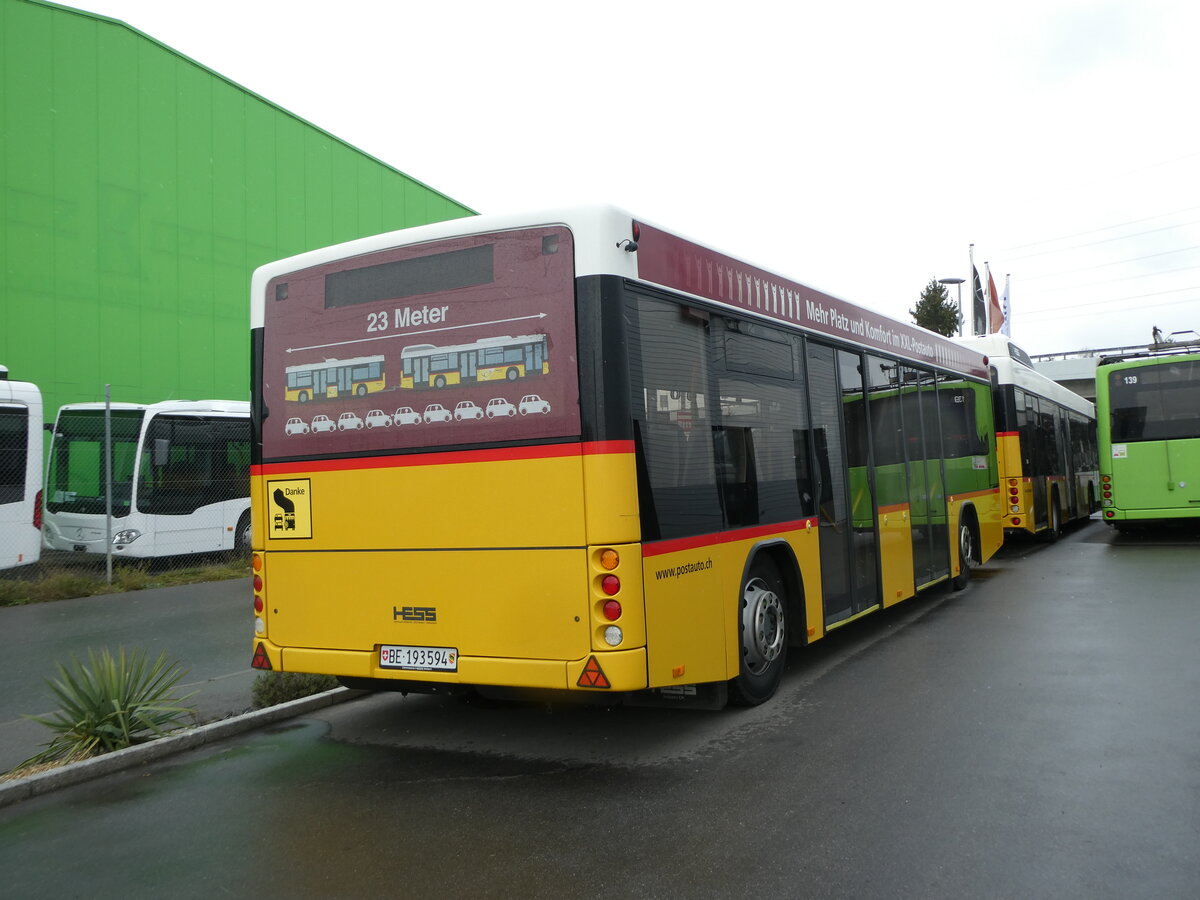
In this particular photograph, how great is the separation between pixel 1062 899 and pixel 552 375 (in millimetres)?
3310

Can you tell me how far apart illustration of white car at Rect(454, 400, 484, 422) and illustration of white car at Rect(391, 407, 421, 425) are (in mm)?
280

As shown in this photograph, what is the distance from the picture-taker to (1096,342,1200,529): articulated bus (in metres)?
16.8

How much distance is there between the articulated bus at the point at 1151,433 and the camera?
55.2 ft

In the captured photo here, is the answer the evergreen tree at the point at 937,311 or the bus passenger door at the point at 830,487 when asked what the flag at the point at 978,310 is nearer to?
the evergreen tree at the point at 937,311

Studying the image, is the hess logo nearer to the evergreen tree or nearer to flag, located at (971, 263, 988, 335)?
flag, located at (971, 263, 988, 335)

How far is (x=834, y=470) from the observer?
311 inches

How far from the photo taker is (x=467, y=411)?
5441 mm

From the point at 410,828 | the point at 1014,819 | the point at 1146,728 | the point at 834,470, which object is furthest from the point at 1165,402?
the point at 410,828

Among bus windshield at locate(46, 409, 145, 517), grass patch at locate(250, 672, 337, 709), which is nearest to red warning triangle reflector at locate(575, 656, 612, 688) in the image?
grass patch at locate(250, 672, 337, 709)

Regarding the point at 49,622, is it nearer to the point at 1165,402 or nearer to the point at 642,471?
the point at 642,471

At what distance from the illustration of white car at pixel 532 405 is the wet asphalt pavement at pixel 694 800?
2027 millimetres

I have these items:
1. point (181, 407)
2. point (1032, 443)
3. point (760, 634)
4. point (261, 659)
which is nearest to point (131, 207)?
point (181, 407)

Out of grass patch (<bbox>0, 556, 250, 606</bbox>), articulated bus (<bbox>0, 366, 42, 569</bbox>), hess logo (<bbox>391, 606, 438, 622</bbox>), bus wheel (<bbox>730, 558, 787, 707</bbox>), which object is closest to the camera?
hess logo (<bbox>391, 606, 438, 622</bbox>)

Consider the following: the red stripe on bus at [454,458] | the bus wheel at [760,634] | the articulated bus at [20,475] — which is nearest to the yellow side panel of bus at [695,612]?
the bus wheel at [760,634]
